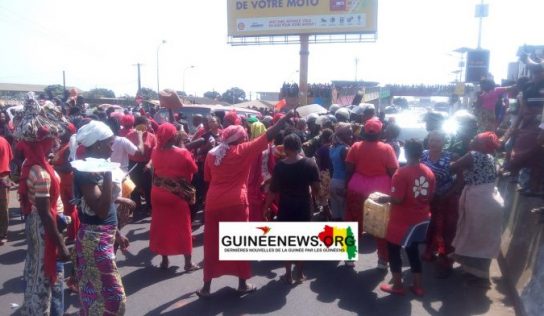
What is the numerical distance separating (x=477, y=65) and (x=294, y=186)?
43.6ft

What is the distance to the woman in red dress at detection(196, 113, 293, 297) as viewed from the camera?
14.3 ft

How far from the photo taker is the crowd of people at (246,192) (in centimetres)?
318

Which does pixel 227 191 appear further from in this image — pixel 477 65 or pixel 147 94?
pixel 147 94

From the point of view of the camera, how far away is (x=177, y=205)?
524 cm

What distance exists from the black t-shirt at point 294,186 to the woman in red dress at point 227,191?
0.43 m

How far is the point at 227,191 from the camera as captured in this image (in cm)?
447

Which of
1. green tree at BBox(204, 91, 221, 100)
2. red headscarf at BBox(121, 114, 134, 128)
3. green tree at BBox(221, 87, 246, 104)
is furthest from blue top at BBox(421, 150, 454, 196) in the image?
green tree at BBox(204, 91, 221, 100)

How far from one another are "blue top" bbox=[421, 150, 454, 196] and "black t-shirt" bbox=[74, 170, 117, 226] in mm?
3551

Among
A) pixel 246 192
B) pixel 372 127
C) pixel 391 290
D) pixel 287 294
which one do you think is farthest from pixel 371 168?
pixel 287 294

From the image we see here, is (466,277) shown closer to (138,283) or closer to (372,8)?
(138,283)

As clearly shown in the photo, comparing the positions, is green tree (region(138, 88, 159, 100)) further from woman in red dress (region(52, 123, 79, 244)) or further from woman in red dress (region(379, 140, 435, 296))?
woman in red dress (region(379, 140, 435, 296))

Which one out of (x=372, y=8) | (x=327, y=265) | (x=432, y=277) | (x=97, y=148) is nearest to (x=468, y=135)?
(x=432, y=277)

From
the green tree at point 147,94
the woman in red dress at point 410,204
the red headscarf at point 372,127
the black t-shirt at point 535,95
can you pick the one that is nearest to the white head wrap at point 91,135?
the woman in red dress at point 410,204

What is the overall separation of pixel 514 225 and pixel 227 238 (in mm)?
3479
